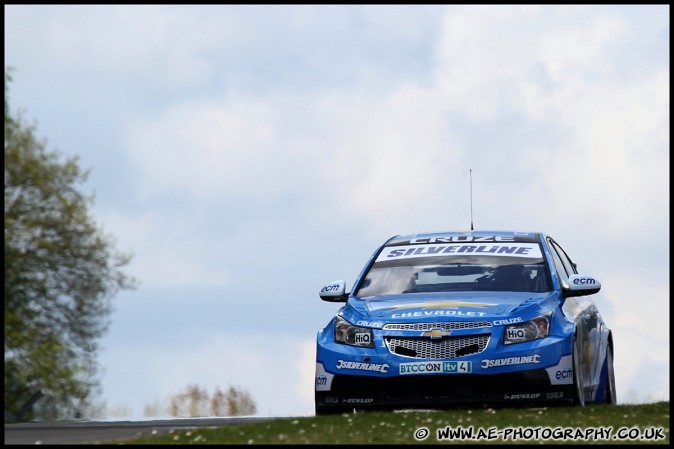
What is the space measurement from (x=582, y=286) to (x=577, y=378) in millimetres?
1096

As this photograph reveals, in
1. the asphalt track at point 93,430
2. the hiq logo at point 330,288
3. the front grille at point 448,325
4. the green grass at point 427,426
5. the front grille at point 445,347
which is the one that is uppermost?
the hiq logo at point 330,288

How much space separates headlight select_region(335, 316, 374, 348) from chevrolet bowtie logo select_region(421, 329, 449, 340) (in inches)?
19.2

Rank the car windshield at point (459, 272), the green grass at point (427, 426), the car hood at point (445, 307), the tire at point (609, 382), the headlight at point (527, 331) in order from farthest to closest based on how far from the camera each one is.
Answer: the tire at point (609, 382), the car windshield at point (459, 272), the car hood at point (445, 307), the headlight at point (527, 331), the green grass at point (427, 426)

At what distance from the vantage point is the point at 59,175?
129 feet

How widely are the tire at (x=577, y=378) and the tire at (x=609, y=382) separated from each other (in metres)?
1.82

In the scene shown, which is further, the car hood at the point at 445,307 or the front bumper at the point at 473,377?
the car hood at the point at 445,307

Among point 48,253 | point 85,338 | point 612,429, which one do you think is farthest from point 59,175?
point 612,429

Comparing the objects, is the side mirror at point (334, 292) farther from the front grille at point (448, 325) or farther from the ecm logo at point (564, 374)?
the ecm logo at point (564, 374)

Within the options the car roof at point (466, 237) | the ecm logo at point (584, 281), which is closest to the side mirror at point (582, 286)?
the ecm logo at point (584, 281)

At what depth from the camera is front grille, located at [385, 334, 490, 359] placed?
42.2 feet

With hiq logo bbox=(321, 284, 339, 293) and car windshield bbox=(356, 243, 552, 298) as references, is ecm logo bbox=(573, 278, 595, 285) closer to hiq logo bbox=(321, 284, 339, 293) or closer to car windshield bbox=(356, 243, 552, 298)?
car windshield bbox=(356, 243, 552, 298)

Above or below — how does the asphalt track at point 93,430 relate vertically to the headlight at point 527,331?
below

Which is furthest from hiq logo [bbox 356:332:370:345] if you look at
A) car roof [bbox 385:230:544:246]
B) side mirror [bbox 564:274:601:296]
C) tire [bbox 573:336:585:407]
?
car roof [bbox 385:230:544:246]

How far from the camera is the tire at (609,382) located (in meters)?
15.1
